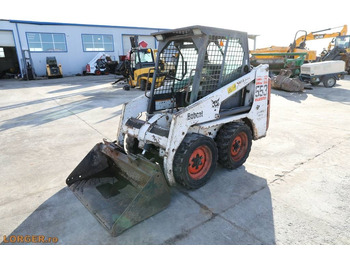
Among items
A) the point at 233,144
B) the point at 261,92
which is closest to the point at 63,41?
the point at 261,92

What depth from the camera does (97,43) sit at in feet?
80.9

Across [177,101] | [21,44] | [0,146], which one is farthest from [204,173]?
[21,44]

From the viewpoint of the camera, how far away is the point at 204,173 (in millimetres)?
3543

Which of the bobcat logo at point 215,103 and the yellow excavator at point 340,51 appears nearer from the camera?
the bobcat logo at point 215,103

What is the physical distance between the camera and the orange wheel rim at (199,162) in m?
3.36

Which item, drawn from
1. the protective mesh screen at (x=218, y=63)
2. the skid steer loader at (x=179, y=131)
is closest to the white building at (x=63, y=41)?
the skid steer loader at (x=179, y=131)

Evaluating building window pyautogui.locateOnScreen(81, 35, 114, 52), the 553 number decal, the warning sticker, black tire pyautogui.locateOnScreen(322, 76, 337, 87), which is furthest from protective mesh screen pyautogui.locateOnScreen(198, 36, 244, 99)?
building window pyautogui.locateOnScreen(81, 35, 114, 52)

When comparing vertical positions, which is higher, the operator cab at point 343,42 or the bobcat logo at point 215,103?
the operator cab at point 343,42

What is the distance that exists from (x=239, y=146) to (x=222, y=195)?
105 cm

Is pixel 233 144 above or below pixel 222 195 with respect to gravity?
above

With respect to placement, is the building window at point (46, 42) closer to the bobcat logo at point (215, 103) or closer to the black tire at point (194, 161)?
the bobcat logo at point (215, 103)

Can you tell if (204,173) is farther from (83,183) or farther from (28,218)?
(28,218)

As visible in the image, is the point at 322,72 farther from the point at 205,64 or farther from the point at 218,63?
the point at 205,64

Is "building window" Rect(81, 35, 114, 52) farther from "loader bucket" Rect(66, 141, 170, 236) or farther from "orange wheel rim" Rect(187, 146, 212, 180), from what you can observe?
"orange wheel rim" Rect(187, 146, 212, 180)
